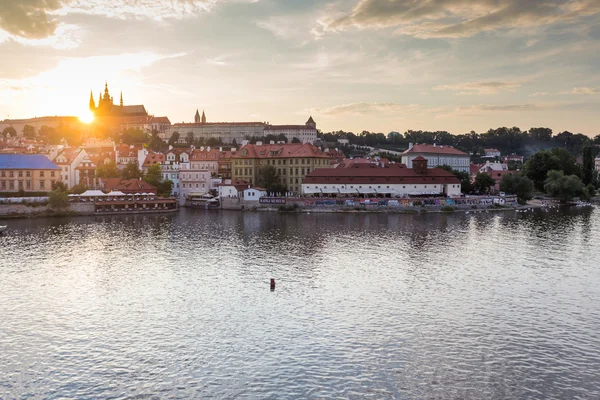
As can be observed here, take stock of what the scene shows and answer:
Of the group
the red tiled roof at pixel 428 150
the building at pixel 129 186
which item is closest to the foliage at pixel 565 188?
the red tiled roof at pixel 428 150

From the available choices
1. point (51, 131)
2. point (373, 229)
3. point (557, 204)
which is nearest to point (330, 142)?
point (51, 131)

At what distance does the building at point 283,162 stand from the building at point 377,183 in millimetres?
5518

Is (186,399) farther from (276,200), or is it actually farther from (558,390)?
(276,200)

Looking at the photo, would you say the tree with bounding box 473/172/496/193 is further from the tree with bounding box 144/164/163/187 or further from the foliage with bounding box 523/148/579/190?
the tree with bounding box 144/164/163/187

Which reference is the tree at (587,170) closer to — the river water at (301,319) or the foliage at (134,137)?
the river water at (301,319)

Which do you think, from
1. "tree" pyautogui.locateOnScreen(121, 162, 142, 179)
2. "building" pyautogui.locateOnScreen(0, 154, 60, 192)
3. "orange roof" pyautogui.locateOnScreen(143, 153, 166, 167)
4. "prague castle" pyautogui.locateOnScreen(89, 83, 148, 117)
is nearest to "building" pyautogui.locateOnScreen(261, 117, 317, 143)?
"prague castle" pyautogui.locateOnScreen(89, 83, 148, 117)

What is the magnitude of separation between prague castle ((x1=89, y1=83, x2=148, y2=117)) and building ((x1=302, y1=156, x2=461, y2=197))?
374 feet

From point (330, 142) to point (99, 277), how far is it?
14138 centimetres

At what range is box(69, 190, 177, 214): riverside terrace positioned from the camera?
2510 inches

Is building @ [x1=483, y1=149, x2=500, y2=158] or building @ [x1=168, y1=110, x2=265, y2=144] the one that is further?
building @ [x1=483, y1=149, x2=500, y2=158]

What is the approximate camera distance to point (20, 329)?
2048 cm

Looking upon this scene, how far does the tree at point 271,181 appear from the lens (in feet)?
242

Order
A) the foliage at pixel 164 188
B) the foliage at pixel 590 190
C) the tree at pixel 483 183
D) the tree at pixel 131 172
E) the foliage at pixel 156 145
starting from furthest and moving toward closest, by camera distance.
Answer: the foliage at pixel 156 145
the foliage at pixel 590 190
the tree at pixel 483 183
the tree at pixel 131 172
the foliage at pixel 164 188

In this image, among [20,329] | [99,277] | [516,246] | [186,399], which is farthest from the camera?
[516,246]
